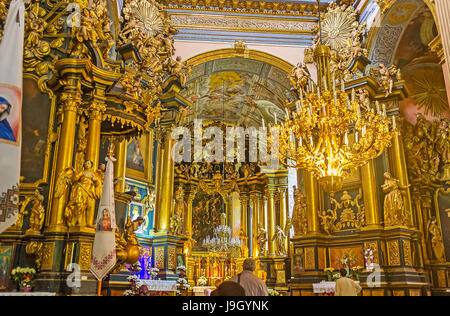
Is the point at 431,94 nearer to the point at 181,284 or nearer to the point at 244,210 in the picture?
the point at 181,284

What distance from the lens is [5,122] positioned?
4848mm

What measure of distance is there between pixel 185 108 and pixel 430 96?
295 inches

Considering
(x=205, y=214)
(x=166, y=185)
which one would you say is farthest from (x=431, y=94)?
(x=205, y=214)

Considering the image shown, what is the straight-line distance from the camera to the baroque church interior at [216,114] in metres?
6.93

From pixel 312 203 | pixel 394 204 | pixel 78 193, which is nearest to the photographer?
pixel 78 193

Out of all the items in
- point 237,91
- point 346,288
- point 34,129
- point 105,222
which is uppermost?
point 237,91

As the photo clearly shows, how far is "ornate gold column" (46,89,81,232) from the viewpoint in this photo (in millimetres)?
6988

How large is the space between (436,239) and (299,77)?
593 centimetres

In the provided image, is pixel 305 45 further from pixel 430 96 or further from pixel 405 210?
pixel 405 210

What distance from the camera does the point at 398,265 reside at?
9016 mm

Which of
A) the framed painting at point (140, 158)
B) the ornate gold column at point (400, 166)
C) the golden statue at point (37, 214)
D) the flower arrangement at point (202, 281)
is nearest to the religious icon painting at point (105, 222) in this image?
the golden statue at point (37, 214)

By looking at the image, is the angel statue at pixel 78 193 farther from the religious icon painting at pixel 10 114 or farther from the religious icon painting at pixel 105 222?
the religious icon painting at pixel 10 114

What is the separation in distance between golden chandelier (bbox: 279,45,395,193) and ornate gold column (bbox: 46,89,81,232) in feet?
13.9

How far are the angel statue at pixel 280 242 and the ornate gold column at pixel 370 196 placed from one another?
651cm
